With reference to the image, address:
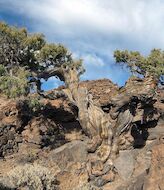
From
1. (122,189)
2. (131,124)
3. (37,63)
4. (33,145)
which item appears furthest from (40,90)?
(122,189)

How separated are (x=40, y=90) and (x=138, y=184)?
1057 cm

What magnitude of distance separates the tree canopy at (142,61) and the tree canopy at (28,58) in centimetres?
491

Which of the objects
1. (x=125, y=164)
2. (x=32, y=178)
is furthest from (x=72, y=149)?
(x=32, y=178)

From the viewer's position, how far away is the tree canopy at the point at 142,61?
27.4 m

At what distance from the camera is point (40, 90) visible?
25125mm

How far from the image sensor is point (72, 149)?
2294 cm

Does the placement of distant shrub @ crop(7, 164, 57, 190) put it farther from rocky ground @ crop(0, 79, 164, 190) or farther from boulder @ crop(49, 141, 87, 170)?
boulder @ crop(49, 141, 87, 170)

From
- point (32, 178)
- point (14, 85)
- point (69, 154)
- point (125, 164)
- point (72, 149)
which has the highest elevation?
point (14, 85)

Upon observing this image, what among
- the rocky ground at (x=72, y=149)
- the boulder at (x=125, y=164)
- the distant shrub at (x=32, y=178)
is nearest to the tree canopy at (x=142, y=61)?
the rocky ground at (x=72, y=149)

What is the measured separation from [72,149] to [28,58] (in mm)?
6464

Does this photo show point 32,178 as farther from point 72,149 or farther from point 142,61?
point 142,61

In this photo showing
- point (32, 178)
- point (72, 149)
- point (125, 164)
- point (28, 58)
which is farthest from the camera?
point (28, 58)

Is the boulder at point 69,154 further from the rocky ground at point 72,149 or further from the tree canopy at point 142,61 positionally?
the tree canopy at point 142,61

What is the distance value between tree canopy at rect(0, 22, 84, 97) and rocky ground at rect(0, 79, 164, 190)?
2.48 m
